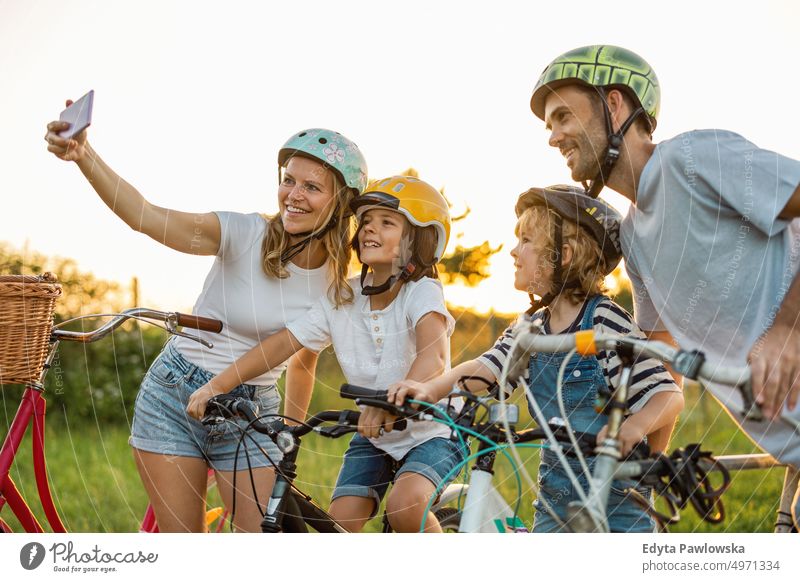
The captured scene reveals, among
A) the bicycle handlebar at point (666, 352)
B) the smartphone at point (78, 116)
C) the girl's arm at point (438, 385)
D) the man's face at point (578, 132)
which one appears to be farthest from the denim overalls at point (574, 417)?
the smartphone at point (78, 116)

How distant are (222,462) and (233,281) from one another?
0.65 meters

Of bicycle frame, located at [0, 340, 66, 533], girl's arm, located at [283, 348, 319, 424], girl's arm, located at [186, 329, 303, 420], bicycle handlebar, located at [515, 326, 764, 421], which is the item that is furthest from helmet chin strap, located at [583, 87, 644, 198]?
bicycle frame, located at [0, 340, 66, 533]

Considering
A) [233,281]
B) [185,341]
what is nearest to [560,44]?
[233,281]

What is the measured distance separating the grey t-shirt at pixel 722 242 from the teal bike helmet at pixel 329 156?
3.37 ft

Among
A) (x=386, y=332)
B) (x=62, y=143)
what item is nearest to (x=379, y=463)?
(x=386, y=332)

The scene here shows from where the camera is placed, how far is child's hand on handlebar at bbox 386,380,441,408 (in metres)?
2.38

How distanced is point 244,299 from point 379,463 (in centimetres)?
75

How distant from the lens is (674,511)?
6.60 feet

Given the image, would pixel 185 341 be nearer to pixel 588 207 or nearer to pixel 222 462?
pixel 222 462

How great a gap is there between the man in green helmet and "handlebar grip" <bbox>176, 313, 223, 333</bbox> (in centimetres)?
126

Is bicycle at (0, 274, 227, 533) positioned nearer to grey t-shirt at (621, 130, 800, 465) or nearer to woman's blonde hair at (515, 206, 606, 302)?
woman's blonde hair at (515, 206, 606, 302)

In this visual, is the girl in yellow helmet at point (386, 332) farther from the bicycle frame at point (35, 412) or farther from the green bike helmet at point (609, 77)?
the green bike helmet at point (609, 77)

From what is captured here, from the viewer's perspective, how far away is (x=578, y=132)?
2.71 m

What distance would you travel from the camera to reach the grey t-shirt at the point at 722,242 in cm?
237
